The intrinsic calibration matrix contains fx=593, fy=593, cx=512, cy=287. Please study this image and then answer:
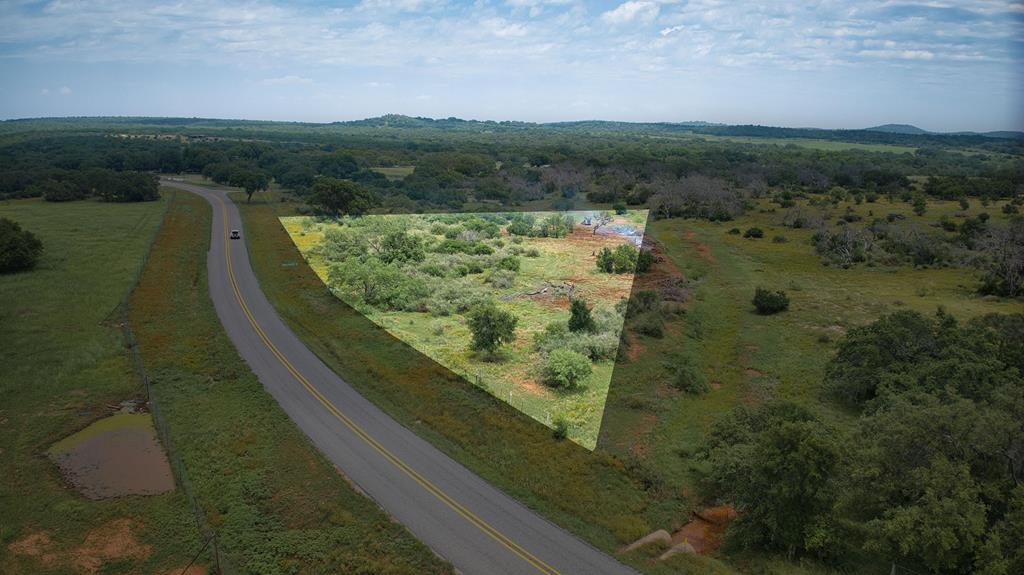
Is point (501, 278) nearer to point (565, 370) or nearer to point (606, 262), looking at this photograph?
point (606, 262)

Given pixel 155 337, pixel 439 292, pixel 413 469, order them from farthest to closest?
pixel 439 292
pixel 155 337
pixel 413 469

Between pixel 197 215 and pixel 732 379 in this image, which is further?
pixel 197 215

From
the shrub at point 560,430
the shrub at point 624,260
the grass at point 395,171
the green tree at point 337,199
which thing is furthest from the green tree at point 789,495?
the grass at point 395,171

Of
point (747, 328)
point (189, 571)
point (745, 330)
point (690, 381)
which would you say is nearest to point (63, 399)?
point (189, 571)

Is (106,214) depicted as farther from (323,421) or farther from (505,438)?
(505,438)

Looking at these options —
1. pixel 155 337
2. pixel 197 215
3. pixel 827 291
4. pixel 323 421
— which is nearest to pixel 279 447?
pixel 323 421

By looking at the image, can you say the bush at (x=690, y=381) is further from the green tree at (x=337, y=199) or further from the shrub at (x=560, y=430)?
the green tree at (x=337, y=199)

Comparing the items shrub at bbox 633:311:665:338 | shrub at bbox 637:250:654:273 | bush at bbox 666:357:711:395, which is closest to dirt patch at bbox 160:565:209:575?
bush at bbox 666:357:711:395
